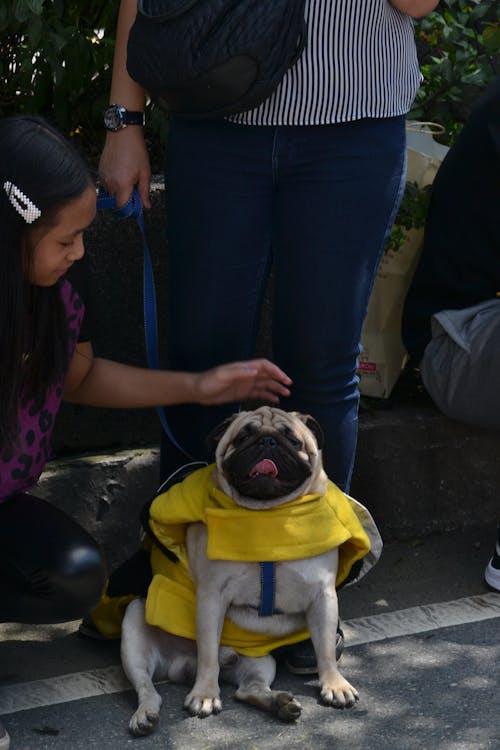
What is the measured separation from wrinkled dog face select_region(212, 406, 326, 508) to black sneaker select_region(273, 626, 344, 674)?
1.34ft

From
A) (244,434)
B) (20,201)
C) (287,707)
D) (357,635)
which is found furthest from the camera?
(357,635)

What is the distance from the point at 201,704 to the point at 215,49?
5.08 ft

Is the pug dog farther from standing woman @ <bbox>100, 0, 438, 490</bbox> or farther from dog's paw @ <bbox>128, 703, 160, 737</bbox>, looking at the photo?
standing woman @ <bbox>100, 0, 438, 490</bbox>

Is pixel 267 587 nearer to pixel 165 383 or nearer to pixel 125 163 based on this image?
pixel 165 383

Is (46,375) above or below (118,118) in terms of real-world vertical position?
below

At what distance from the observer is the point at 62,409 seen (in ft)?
13.8

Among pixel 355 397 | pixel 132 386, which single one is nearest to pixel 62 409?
pixel 132 386

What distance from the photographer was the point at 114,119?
3338mm

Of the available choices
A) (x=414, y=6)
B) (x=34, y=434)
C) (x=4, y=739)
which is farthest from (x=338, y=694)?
(x=414, y=6)

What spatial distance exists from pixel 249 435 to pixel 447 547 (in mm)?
1294

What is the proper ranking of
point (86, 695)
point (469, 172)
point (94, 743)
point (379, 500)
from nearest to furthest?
point (94, 743)
point (86, 695)
point (469, 172)
point (379, 500)

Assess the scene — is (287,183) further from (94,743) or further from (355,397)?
(94,743)

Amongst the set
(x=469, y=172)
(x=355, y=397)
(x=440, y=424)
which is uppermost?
(x=469, y=172)

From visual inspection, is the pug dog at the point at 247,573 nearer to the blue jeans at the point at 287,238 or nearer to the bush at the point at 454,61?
the blue jeans at the point at 287,238
